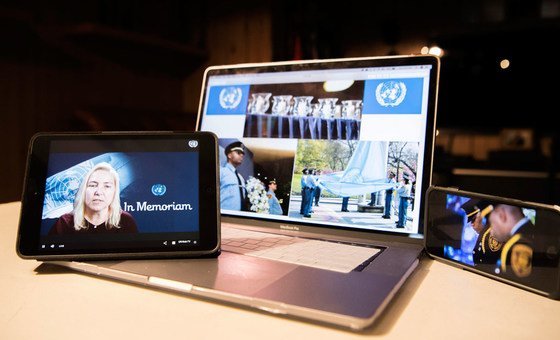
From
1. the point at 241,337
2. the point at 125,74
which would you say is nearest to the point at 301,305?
the point at 241,337

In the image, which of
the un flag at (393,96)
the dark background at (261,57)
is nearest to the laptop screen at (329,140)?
the un flag at (393,96)

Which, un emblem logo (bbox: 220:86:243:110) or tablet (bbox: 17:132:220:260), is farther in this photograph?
un emblem logo (bbox: 220:86:243:110)

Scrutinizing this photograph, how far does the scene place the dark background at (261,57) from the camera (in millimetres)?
1855

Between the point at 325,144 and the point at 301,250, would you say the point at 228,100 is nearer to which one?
the point at 325,144

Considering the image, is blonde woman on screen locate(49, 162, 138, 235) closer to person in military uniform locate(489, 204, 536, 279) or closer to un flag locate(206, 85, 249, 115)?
un flag locate(206, 85, 249, 115)

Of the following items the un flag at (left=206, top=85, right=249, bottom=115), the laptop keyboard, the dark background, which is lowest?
the laptop keyboard

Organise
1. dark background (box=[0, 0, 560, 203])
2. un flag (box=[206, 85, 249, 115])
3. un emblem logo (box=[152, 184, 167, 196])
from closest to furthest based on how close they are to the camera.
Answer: un emblem logo (box=[152, 184, 167, 196]), un flag (box=[206, 85, 249, 115]), dark background (box=[0, 0, 560, 203])

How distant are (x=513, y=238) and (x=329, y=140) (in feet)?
1.03

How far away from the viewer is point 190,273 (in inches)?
20.0

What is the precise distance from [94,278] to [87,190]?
0.41 feet

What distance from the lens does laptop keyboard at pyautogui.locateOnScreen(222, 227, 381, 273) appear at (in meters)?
0.55

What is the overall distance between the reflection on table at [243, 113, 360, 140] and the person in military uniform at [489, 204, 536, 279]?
0.83 ft

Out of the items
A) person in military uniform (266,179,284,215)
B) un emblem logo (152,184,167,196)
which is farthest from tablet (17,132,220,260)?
person in military uniform (266,179,284,215)

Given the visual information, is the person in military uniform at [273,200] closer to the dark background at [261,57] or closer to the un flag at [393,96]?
the un flag at [393,96]
